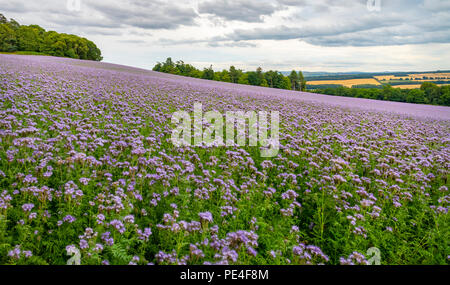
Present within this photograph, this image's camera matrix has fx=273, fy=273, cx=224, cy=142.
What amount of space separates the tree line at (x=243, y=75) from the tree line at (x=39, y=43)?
21.9m

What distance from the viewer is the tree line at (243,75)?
7738cm

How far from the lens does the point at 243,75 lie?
7956cm

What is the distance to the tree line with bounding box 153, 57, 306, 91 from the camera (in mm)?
77375

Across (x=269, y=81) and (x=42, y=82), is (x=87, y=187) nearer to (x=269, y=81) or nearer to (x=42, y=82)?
(x=42, y=82)

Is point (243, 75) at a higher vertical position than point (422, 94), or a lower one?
higher

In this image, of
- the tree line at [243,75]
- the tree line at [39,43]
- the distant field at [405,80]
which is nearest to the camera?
the distant field at [405,80]

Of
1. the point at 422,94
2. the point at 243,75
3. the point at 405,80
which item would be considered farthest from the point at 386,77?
the point at 243,75

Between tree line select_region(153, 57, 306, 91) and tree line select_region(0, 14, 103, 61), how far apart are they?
21.9m

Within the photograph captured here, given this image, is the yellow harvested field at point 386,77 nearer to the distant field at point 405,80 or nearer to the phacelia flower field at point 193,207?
the distant field at point 405,80

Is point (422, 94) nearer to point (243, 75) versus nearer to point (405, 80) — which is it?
point (405, 80)

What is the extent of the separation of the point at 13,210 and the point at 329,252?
14.5 ft

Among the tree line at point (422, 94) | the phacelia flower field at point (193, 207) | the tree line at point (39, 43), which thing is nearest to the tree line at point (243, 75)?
the tree line at point (39, 43)

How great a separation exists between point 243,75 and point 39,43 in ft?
172
